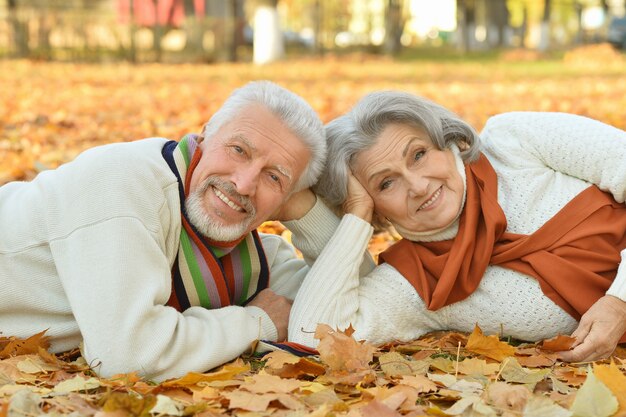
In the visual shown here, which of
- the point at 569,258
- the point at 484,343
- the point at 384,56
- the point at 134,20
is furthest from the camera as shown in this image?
the point at 384,56

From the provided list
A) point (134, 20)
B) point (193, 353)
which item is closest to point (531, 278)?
point (193, 353)

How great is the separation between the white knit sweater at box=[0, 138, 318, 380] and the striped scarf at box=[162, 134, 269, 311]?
0.20ft

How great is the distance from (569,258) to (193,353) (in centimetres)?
148

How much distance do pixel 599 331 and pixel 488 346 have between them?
399 millimetres

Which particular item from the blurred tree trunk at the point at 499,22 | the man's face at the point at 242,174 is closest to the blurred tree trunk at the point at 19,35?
the man's face at the point at 242,174

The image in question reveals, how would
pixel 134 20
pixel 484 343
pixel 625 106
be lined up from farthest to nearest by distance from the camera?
pixel 134 20, pixel 625 106, pixel 484 343

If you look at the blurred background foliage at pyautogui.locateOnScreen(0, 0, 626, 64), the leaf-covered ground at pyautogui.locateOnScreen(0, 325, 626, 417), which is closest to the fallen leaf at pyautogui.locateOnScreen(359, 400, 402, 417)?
the leaf-covered ground at pyautogui.locateOnScreen(0, 325, 626, 417)

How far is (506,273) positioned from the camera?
3.57 meters

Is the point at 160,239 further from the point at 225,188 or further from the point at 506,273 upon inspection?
the point at 506,273

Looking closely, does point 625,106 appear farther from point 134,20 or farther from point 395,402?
point 134,20

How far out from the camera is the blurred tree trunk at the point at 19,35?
70.3 ft

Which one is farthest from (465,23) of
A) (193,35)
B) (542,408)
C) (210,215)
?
(542,408)

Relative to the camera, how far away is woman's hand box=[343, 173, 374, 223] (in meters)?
3.63

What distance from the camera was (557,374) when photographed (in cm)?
312
